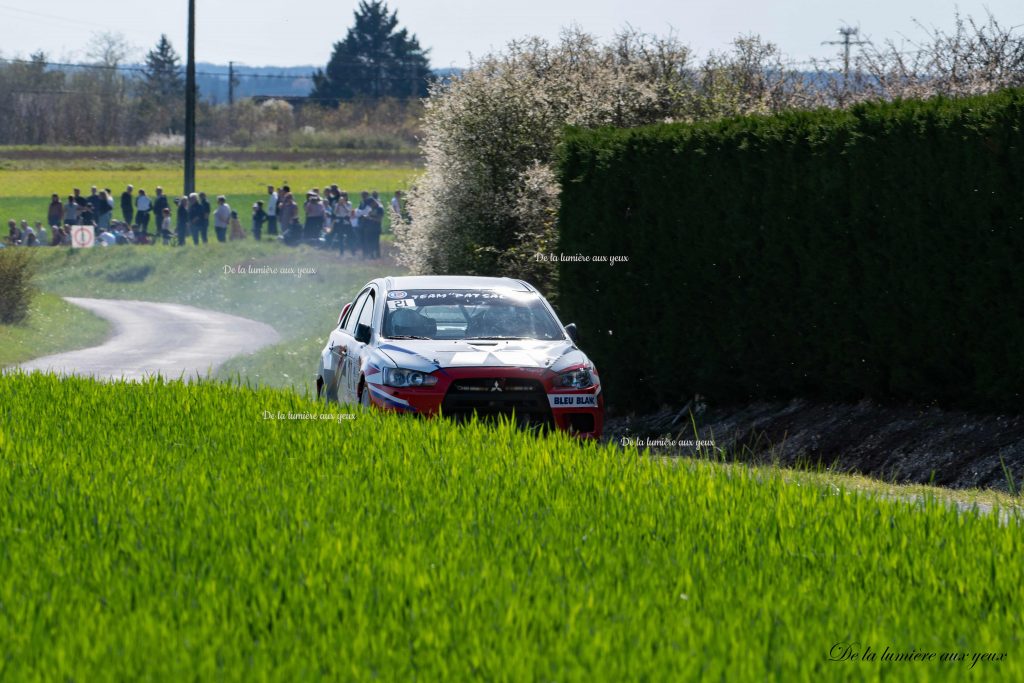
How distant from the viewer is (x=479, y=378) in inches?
499

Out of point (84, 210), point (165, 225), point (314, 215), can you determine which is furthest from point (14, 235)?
point (314, 215)

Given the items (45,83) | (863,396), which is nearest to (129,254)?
(863,396)

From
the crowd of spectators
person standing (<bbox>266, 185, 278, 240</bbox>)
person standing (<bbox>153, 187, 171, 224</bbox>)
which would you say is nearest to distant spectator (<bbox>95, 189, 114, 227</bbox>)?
the crowd of spectators

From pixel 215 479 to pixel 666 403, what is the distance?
1059 centimetres

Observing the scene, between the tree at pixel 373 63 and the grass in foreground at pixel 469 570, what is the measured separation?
12379 centimetres

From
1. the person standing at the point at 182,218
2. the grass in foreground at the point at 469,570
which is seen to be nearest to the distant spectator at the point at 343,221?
the person standing at the point at 182,218

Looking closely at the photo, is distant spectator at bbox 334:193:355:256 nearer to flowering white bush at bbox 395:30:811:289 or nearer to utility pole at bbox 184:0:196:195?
utility pole at bbox 184:0:196:195

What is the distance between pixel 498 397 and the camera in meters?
12.7

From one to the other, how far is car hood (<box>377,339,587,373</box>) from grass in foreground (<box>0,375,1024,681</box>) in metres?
2.18

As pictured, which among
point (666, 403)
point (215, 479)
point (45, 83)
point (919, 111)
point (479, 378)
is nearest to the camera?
point (215, 479)

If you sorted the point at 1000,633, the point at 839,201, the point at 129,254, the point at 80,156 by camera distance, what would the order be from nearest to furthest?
the point at 1000,633 → the point at 839,201 → the point at 129,254 → the point at 80,156

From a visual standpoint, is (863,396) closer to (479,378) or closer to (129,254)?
(479,378)

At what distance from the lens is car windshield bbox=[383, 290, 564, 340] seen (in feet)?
45.4

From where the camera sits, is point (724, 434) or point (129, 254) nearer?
point (724, 434)
